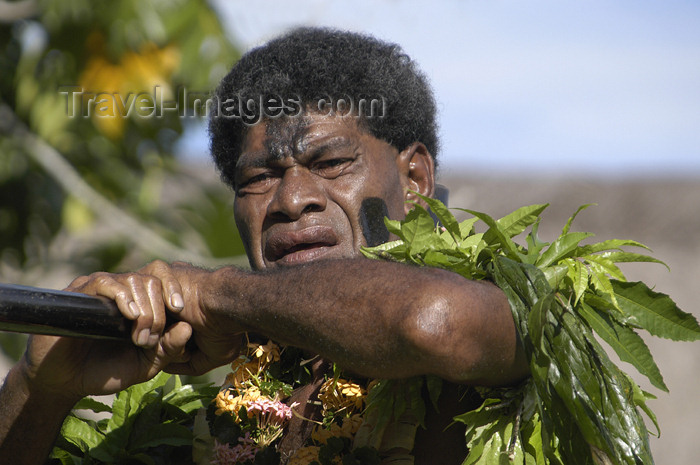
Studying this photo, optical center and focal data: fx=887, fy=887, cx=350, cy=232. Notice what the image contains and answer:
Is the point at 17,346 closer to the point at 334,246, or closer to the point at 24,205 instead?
the point at 24,205

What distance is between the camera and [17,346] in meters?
7.32

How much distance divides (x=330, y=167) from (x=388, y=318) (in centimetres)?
129

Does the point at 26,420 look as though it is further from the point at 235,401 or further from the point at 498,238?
the point at 498,238

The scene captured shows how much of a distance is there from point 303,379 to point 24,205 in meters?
5.56

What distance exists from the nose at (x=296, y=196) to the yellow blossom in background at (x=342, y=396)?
65 cm

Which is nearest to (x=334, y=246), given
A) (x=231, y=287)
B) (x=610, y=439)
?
(x=231, y=287)

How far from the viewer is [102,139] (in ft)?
24.9

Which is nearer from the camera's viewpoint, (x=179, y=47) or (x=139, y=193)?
(x=179, y=47)

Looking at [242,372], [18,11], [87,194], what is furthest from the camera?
[87,194]

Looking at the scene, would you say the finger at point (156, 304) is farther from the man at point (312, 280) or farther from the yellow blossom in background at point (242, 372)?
the yellow blossom in background at point (242, 372)

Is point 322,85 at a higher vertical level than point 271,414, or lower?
higher

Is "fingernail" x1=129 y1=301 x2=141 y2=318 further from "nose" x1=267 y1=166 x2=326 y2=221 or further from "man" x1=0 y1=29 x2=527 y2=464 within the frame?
"nose" x1=267 y1=166 x2=326 y2=221

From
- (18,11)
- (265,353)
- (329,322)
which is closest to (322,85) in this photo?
(265,353)

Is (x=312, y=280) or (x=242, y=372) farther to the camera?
(x=242, y=372)
